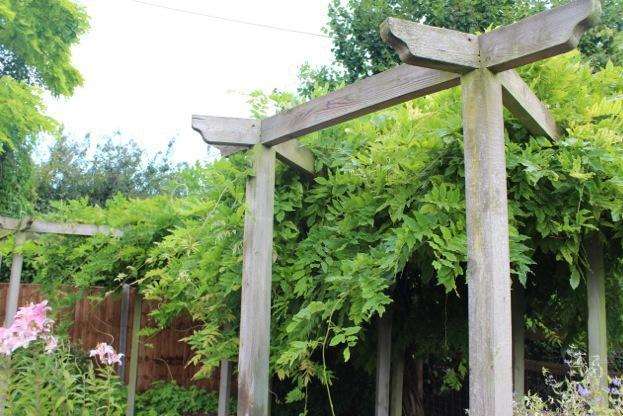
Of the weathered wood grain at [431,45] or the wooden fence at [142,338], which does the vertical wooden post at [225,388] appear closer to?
the weathered wood grain at [431,45]

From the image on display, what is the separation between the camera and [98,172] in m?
17.8

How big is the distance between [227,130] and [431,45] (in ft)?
4.16

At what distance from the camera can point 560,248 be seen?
2217mm

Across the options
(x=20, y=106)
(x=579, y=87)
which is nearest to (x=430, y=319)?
(x=579, y=87)

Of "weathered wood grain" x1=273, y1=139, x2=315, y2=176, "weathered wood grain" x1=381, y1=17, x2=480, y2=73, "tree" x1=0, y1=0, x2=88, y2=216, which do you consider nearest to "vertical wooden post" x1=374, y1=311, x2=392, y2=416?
"weathered wood grain" x1=273, y1=139, x2=315, y2=176

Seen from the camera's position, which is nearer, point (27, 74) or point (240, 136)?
point (240, 136)

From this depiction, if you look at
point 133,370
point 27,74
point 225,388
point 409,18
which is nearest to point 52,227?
point 133,370

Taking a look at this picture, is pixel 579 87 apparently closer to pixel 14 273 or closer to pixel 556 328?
pixel 556 328

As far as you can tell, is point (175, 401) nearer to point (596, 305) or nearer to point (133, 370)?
point (133, 370)

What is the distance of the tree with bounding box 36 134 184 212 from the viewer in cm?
1717

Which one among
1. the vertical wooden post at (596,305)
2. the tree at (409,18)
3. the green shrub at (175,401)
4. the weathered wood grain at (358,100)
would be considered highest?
the tree at (409,18)

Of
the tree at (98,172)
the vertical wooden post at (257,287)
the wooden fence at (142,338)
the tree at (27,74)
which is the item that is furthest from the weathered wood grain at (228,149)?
the tree at (98,172)

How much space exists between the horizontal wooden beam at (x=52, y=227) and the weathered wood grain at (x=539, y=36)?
433cm

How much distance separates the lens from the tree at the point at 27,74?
1000cm
